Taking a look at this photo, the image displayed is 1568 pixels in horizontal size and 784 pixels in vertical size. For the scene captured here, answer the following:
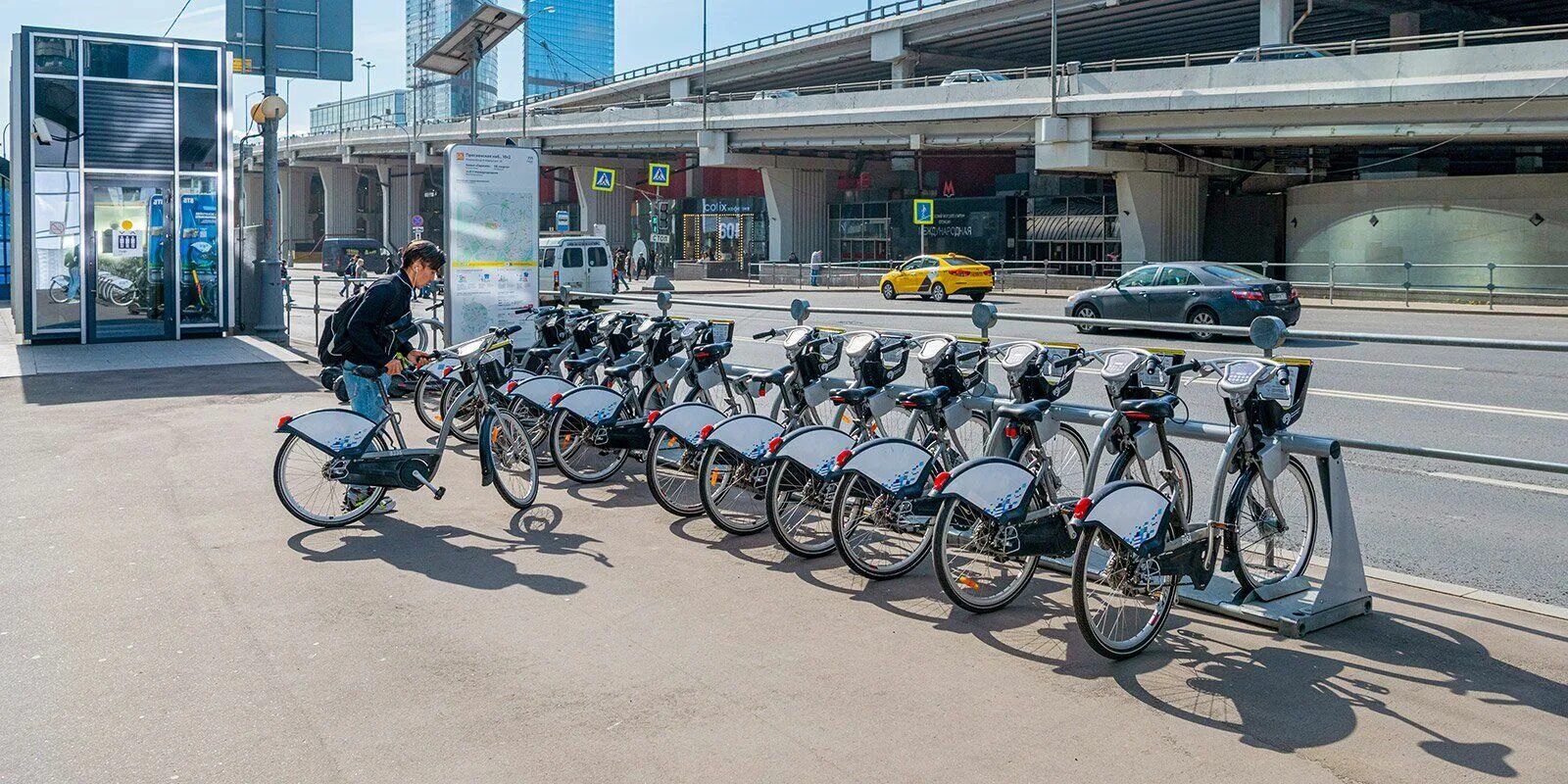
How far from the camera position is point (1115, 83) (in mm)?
36469

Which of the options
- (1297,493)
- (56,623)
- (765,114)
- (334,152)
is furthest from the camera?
(334,152)

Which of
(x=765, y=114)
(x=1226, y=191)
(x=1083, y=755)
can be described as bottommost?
(x=1083, y=755)

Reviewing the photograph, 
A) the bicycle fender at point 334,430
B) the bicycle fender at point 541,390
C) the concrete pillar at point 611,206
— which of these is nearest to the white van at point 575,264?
the bicycle fender at point 541,390

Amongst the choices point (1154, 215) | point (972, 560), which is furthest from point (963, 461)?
point (1154, 215)

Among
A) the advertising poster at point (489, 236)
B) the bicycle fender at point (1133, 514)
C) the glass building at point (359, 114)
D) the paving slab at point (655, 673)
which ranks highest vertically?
the glass building at point (359, 114)

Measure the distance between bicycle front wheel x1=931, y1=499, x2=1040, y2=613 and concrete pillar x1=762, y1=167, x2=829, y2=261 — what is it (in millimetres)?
49466

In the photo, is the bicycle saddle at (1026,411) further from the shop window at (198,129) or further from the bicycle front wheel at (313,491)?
the shop window at (198,129)

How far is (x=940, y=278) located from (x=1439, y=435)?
87.2ft

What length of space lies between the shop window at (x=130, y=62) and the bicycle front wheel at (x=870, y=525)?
17.2m

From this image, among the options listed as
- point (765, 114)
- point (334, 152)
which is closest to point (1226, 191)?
point (765, 114)

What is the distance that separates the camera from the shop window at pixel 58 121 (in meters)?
19.1

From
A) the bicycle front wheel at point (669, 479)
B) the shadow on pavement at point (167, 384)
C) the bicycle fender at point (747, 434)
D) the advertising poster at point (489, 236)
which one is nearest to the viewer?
the bicycle fender at point (747, 434)

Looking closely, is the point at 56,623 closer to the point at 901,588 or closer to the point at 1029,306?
the point at 901,588

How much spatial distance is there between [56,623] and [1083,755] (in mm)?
4331
